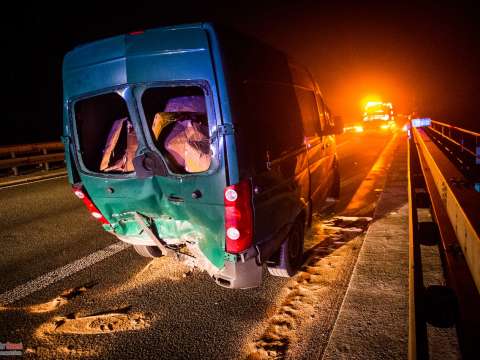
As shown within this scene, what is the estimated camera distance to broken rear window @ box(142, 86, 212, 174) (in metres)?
3.02

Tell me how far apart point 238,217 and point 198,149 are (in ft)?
2.59

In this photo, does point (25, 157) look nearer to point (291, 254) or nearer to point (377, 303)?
point (291, 254)

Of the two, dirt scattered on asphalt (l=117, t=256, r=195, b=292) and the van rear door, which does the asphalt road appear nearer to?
dirt scattered on asphalt (l=117, t=256, r=195, b=292)

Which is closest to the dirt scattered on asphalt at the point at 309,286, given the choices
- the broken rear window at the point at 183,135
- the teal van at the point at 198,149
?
the teal van at the point at 198,149

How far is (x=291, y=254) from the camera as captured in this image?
368cm

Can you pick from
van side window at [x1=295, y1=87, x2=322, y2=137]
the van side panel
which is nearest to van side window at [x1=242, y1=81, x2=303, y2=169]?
the van side panel

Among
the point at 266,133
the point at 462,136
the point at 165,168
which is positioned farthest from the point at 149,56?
the point at 462,136

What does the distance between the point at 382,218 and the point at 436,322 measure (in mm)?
2516

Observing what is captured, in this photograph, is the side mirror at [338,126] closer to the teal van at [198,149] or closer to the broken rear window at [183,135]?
the teal van at [198,149]

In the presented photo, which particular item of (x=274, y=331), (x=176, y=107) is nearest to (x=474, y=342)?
(x=274, y=331)

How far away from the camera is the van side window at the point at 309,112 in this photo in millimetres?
4160

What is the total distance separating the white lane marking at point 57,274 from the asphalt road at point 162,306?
0.09 metres

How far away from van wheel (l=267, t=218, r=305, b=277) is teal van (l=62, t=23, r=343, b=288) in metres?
0.01

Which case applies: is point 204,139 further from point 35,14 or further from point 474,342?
point 35,14
